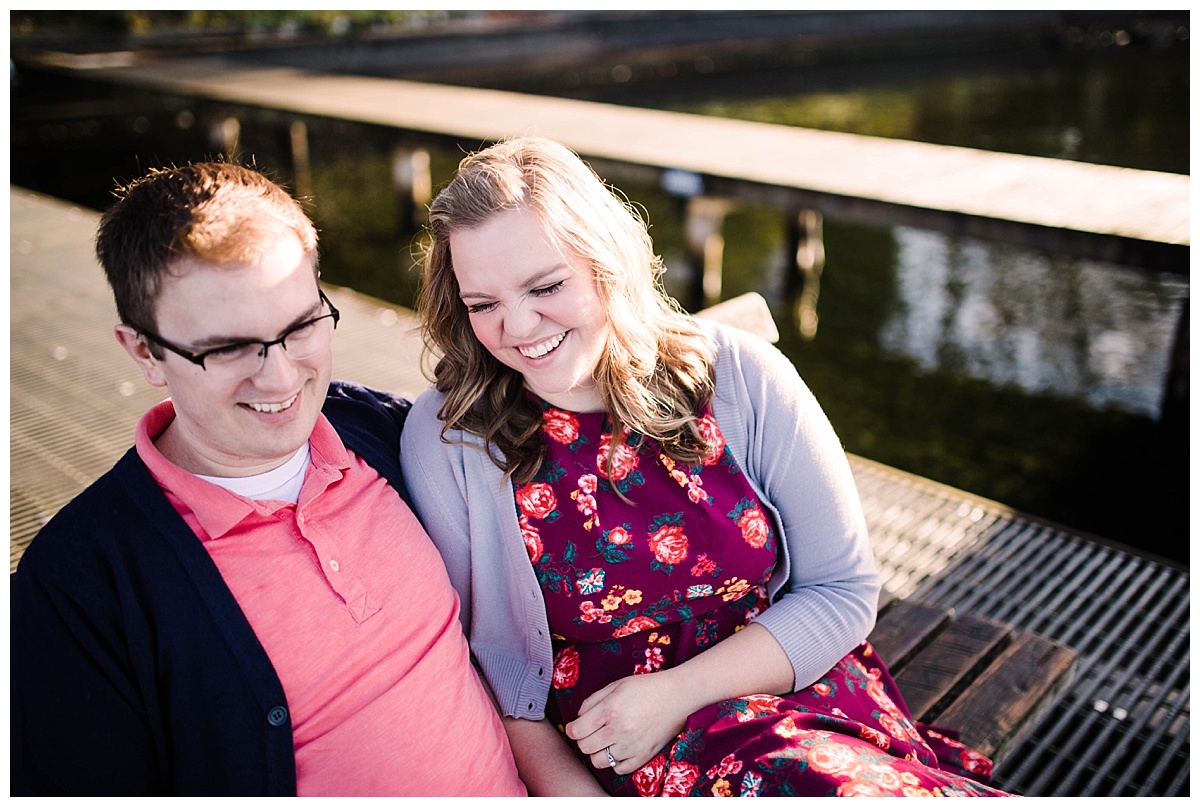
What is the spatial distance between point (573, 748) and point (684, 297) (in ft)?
19.9

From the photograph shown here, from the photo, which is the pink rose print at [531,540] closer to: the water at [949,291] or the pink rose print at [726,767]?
the pink rose print at [726,767]

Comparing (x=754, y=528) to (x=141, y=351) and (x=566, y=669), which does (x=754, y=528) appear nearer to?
(x=566, y=669)

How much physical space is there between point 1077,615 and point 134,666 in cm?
268

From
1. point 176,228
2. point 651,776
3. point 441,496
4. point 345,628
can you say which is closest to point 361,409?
point 441,496

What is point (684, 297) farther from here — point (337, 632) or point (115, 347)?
point (337, 632)

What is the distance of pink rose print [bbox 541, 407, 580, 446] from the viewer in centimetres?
188

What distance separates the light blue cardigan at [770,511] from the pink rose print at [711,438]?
2cm

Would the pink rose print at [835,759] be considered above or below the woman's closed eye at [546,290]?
below

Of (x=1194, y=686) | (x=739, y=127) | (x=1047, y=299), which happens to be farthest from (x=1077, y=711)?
(x=739, y=127)

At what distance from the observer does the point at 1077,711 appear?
9.37 feet

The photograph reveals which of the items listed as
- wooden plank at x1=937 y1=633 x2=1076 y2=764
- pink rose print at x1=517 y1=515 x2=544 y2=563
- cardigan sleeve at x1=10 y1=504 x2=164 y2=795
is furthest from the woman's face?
wooden plank at x1=937 y1=633 x2=1076 y2=764

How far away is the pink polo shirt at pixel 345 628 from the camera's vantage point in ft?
4.97

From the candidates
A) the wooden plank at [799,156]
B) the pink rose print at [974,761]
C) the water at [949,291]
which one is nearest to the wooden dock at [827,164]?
the wooden plank at [799,156]

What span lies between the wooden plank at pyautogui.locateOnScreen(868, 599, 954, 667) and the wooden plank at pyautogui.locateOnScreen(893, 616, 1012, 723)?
0.7 inches
